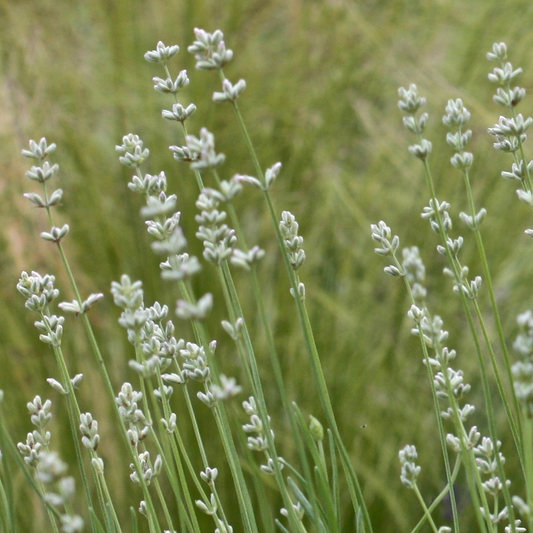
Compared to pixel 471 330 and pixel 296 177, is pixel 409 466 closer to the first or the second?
→ pixel 471 330

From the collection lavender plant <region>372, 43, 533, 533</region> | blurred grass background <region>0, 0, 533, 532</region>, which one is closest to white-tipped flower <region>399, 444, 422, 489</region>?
lavender plant <region>372, 43, 533, 533</region>

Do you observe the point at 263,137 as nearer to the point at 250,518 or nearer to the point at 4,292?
the point at 4,292

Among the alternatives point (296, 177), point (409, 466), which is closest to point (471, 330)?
point (409, 466)

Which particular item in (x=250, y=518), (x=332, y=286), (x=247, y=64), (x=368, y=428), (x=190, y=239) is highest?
(x=247, y=64)

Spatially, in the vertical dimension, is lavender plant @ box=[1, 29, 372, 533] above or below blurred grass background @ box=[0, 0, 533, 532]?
below

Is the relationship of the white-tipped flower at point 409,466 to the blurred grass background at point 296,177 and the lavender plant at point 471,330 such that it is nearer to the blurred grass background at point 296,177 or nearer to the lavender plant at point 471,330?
the lavender plant at point 471,330

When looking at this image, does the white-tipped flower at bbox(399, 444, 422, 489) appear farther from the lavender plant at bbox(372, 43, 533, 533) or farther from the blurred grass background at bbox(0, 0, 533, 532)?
the blurred grass background at bbox(0, 0, 533, 532)

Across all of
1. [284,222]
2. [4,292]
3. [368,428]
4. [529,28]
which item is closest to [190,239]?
[4,292]

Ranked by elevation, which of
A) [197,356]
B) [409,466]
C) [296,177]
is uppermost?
[296,177]

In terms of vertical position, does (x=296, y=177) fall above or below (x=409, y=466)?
above
